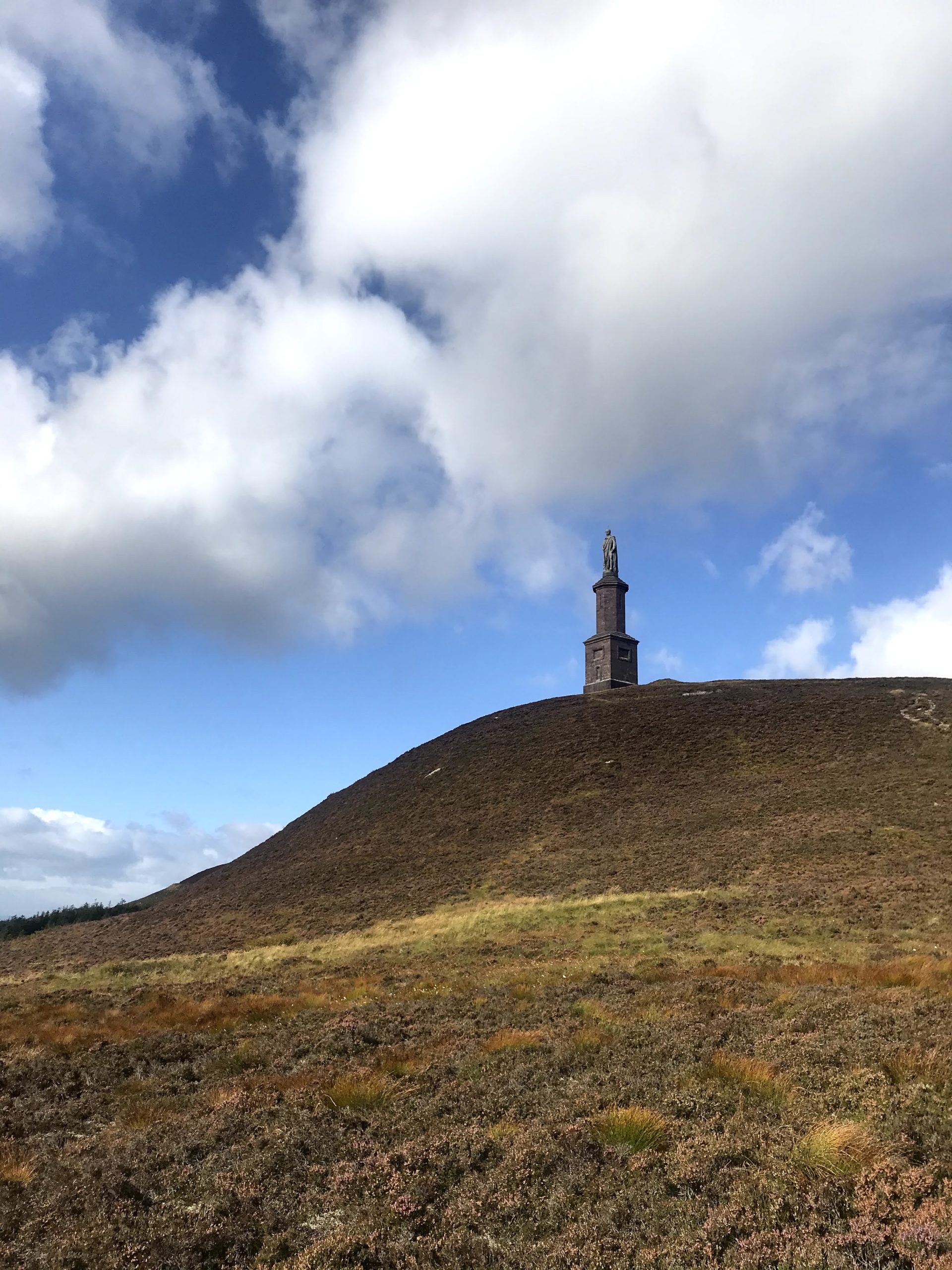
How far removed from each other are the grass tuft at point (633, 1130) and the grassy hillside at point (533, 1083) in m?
0.04

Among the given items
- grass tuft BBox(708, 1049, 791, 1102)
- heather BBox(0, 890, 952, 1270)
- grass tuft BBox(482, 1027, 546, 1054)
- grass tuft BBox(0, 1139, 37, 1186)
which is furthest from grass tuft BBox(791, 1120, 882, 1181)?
grass tuft BBox(0, 1139, 37, 1186)

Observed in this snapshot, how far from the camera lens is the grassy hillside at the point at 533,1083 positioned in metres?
6.91

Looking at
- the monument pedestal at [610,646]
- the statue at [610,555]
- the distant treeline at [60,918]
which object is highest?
the statue at [610,555]

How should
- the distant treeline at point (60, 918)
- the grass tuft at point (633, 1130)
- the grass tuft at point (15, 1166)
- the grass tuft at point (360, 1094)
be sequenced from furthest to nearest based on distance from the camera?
the distant treeline at point (60, 918) < the grass tuft at point (360, 1094) < the grass tuft at point (15, 1166) < the grass tuft at point (633, 1130)

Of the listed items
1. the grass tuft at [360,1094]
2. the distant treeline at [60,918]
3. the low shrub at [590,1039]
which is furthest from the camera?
the distant treeline at [60,918]

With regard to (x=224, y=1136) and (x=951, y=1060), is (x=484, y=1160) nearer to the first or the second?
(x=224, y=1136)

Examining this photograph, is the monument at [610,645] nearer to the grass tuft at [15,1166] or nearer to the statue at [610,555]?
the statue at [610,555]

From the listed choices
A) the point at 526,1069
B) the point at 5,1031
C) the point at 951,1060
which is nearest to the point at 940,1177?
the point at 951,1060

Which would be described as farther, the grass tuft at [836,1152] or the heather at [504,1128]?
the grass tuft at [836,1152]

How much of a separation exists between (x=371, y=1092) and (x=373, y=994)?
858 cm

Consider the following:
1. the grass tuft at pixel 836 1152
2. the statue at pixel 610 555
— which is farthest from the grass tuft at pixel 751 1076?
the statue at pixel 610 555

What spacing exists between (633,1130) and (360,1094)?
4.02 metres

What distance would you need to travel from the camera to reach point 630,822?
45844 mm

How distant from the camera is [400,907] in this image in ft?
126
